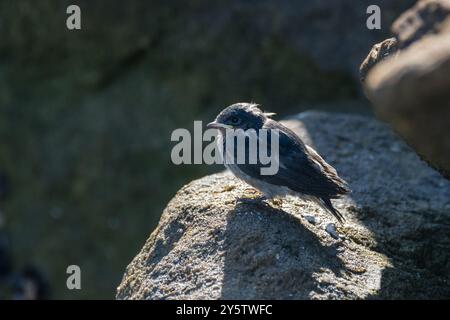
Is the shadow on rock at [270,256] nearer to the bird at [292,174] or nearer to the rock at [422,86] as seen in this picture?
the bird at [292,174]

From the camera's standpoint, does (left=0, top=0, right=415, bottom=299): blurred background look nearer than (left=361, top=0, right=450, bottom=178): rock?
No

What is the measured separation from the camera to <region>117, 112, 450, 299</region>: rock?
4.55 metres

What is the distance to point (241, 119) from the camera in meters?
5.45

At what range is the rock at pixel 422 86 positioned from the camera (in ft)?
11.8

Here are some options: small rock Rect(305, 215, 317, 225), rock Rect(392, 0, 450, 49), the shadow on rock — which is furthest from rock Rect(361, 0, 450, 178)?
small rock Rect(305, 215, 317, 225)

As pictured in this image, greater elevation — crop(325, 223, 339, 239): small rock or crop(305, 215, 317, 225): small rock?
crop(305, 215, 317, 225): small rock

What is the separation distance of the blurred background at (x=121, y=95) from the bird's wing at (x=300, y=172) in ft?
12.2

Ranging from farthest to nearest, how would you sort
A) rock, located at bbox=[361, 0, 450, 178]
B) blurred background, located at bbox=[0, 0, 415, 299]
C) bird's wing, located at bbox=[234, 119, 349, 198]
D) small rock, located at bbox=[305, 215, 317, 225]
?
blurred background, located at bbox=[0, 0, 415, 299] < small rock, located at bbox=[305, 215, 317, 225] < bird's wing, located at bbox=[234, 119, 349, 198] < rock, located at bbox=[361, 0, 450, 178]

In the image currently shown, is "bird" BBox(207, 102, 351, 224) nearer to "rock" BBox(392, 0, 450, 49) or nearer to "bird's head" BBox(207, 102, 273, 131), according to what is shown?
"bird's head" BBox(207, 102, 273, 131)

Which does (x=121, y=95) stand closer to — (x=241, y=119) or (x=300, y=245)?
(x=241, y=119)

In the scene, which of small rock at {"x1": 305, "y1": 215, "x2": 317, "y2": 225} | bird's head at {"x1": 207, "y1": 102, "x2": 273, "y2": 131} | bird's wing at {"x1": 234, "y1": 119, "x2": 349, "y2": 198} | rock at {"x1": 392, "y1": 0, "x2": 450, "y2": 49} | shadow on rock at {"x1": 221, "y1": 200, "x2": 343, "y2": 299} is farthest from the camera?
bird's head at {"x1": 207, "y1": 102, "x2": 273, "y2": 131}

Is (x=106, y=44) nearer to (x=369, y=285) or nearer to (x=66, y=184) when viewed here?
(x=66, y=184)

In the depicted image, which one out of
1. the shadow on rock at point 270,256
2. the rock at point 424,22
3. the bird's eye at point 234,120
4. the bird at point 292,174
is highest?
the rock at point 424,22

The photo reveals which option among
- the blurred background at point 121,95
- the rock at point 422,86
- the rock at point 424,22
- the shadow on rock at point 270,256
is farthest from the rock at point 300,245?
the blurred background at point 121,95
